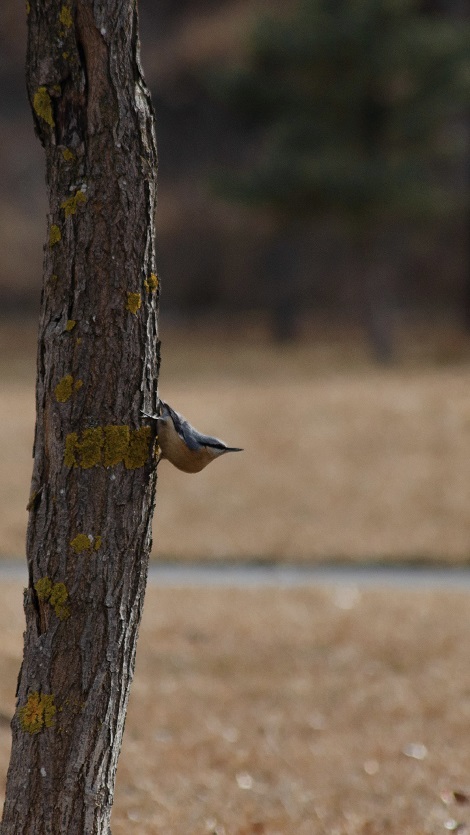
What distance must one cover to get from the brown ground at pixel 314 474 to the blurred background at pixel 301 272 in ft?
0.10

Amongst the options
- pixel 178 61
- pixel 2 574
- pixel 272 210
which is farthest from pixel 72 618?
pixel 178 61

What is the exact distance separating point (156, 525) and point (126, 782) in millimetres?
5403

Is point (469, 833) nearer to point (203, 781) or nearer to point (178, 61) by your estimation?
point (203, 781)

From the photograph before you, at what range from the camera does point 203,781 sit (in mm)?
4703

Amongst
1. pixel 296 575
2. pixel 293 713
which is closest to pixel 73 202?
pixel 293 713

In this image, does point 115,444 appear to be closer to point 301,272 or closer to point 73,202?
point 73,202

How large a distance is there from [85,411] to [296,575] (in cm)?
613

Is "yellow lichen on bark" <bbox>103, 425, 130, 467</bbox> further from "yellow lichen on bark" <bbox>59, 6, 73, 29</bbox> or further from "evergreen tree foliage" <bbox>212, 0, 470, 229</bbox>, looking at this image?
"evergreen tree foliage" <bbox>212, 0, 470, 229</bbox>

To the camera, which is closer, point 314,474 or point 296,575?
point 296,575

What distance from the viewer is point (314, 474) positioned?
1108 centimetres

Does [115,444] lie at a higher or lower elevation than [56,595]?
higher

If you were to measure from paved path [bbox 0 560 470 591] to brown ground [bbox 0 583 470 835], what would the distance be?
0.44m

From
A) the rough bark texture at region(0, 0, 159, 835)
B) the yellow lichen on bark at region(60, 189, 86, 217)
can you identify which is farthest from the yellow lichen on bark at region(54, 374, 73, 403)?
the yellow lichen on bark at region(60, 189, 86, 217)

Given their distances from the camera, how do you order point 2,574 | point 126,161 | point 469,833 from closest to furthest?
point 126,161
point 469,833
point 2,574
